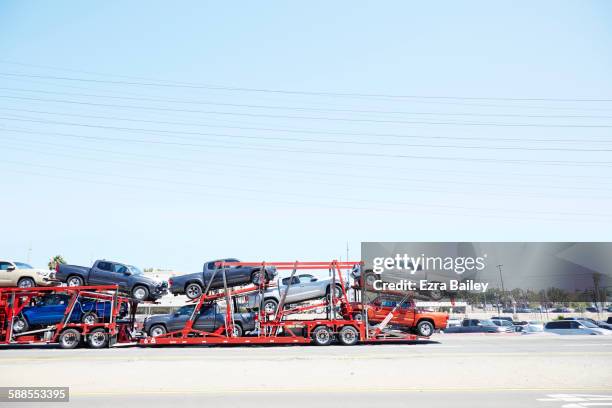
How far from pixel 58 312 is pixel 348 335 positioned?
12.0 meters

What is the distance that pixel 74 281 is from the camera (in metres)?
22.3

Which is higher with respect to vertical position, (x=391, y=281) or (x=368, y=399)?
(x=391, y=281)

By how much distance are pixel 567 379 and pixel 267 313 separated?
38.8ft

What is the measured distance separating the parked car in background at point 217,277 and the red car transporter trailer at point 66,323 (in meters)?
2.78

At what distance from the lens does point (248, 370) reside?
521 inches

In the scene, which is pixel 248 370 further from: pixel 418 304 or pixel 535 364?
pixel 418 304

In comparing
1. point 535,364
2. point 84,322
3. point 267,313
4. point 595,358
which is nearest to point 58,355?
point 84,322

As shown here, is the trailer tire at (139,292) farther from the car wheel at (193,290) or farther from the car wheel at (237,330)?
the car wheel at (237,330)

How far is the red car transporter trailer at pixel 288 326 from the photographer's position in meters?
20.2

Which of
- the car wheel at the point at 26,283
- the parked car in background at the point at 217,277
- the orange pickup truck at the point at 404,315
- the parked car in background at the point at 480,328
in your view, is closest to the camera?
the parked car in background at the point at 217,277

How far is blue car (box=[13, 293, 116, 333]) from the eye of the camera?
20688mm

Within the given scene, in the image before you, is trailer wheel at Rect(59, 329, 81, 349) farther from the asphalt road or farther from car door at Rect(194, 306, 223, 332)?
car door at Rect(194, 306, 223, 332)

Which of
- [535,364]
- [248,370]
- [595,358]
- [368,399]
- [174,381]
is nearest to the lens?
[368,399]

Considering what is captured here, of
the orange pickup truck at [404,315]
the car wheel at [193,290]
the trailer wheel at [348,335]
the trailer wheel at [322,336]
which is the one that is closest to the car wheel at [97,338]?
the car wheel at [193,290]
